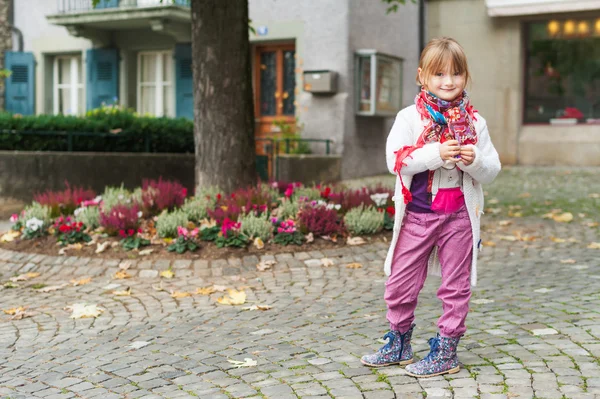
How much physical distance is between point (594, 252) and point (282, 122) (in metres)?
9.47

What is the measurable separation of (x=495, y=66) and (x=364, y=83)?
4.03 m

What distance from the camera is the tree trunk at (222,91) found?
8555 mm

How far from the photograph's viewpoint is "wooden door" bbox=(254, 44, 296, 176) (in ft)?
54.5

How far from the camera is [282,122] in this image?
1627 cm

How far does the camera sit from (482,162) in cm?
369

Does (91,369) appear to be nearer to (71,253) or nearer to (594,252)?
(71,253)

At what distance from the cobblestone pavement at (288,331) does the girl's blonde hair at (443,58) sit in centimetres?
147

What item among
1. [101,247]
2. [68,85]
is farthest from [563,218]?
[68,85]

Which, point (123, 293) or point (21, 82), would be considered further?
point (21, 82)

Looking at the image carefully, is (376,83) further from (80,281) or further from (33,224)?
(80,281)

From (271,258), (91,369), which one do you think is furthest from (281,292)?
(91,369)

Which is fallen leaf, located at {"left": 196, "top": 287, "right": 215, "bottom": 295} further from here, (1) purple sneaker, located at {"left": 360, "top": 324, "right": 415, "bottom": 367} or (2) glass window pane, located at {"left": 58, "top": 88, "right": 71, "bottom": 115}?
(2) glass window pane, located at {"left": 58, "top": 88, "right": 71, "bottom": 115}

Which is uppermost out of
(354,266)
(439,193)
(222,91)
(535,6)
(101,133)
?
(535,6)

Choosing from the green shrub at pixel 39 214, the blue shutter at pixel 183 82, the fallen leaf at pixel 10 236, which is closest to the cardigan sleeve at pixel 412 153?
the green shrub at pixel 39 214
